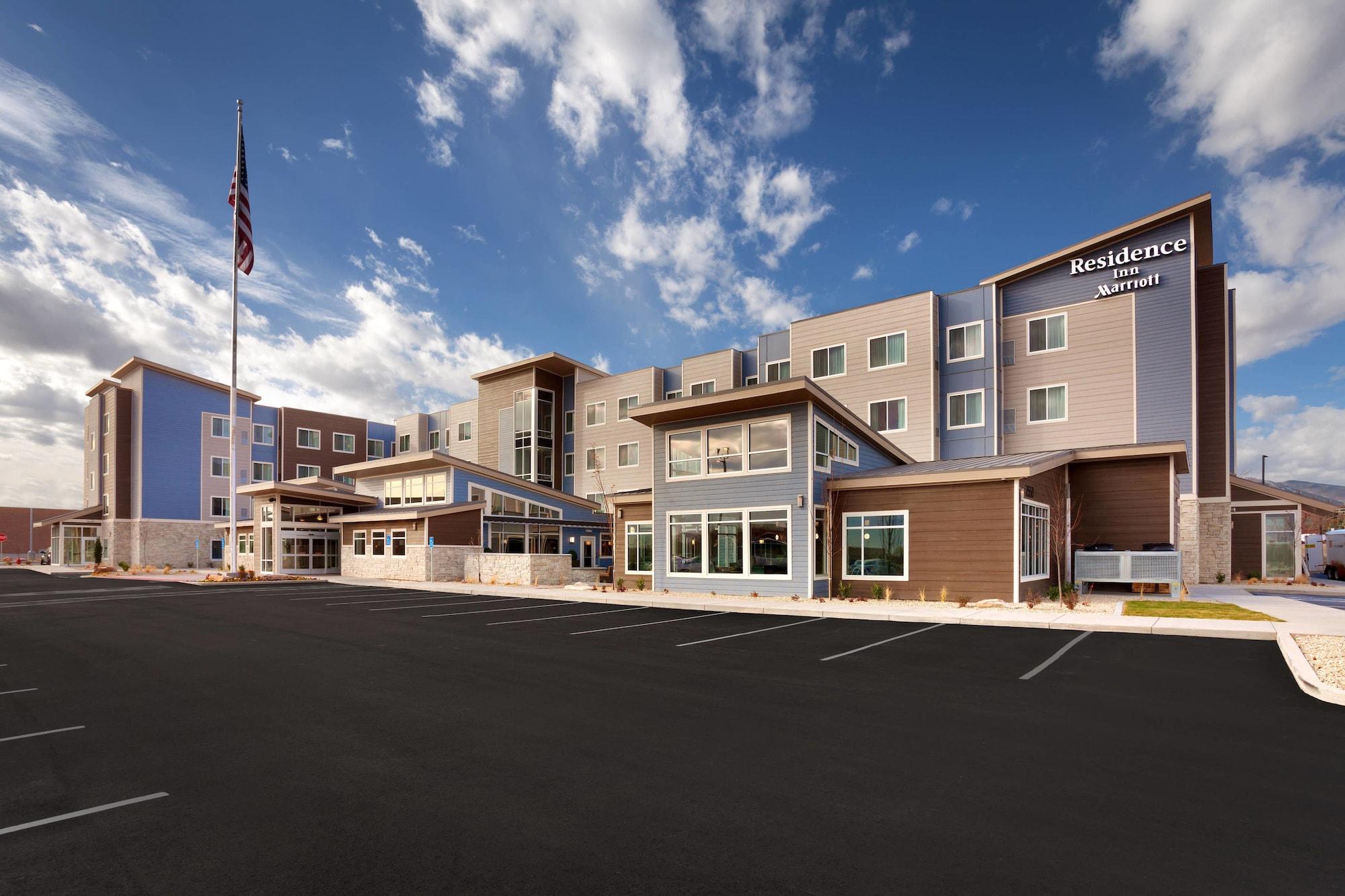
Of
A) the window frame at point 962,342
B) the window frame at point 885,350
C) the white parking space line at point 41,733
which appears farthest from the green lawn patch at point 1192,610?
the white parking space line at point 41,733

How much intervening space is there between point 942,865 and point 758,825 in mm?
1179

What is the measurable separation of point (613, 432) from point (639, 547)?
17039 mm

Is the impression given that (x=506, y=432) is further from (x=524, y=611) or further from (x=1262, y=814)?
(x=1262, y=814)

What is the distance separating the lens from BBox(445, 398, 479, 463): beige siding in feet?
168

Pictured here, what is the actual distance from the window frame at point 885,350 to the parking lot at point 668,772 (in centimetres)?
2124

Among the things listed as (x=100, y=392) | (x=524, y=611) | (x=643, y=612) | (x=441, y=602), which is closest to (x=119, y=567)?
(x=100, y=392)

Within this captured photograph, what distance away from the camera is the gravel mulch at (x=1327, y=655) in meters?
8.80

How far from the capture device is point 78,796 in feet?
16.8

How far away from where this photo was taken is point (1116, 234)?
27859 mm

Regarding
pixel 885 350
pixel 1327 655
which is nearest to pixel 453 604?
pixel 1327 655

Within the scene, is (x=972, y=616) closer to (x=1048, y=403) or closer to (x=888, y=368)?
(x=1048, y=403)

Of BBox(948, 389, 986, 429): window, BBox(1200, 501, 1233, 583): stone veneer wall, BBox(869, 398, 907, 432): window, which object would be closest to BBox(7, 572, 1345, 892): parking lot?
BBox(948, 389, 986, 429): window

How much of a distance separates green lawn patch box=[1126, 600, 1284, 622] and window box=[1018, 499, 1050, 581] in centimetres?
242

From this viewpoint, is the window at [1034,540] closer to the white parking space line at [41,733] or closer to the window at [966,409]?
the window at [966,409]
